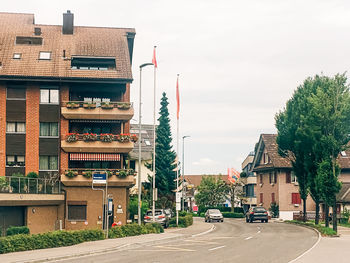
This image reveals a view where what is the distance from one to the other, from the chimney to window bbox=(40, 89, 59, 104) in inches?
322

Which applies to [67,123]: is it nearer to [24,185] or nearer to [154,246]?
[24,185]

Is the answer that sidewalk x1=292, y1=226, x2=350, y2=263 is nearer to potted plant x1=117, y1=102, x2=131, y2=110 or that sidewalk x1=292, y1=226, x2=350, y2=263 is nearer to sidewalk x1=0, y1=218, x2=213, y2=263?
sidewalk x1=0, y1=218, x2=213, y2=263

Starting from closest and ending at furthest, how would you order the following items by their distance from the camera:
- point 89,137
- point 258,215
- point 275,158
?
point 89,137 < point 258,215 < point 275,158

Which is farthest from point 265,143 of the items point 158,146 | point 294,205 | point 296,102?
point 296,102

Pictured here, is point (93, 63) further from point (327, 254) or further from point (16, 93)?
point (327, 254)

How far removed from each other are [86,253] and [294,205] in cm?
4954

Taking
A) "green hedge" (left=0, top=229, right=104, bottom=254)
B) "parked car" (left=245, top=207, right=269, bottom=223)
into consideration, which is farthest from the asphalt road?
"parked car" (left=245, top=207, right=269, bottom=223)

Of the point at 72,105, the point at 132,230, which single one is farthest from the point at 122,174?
the point at 132,230

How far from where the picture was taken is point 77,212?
4603 centimetres

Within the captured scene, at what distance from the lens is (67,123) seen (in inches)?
1836

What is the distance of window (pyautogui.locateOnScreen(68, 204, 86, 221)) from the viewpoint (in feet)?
151

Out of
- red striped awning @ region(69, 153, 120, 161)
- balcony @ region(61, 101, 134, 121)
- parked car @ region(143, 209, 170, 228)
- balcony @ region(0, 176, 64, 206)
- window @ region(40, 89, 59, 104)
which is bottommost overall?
parked car @ region(143, 209, 170, 228)

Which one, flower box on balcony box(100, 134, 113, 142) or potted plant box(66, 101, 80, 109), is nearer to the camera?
potted plant box(66, 101, 80, 109)

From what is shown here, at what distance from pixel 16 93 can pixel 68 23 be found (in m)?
10.1
